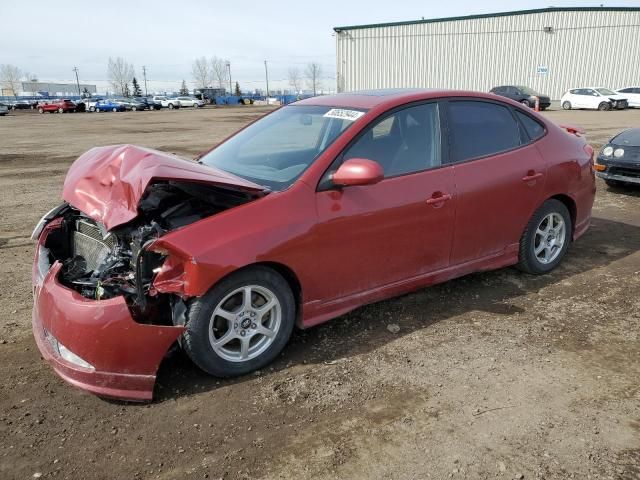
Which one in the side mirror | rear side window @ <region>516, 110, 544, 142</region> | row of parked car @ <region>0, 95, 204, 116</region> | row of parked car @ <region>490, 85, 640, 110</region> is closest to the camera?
the side mirror

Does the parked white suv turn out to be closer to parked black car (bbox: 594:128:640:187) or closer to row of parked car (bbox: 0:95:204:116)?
row of parked car (bbox: 0:95:204:116)

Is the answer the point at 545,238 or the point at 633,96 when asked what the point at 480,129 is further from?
Result: the point at 633,96

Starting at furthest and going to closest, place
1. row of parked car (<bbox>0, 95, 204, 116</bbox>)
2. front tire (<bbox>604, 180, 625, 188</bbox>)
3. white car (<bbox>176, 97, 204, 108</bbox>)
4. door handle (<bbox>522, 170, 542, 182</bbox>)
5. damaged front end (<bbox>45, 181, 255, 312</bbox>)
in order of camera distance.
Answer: white car (<bbox>176, 97, 204, 108</bbox>)
row of parked car (<bbox>0, 95, 204, 116</bbox>)
front tire (<bbox>604, 180, 625, 188</bbox>)
door handle (<bbox>522, 170, 542, 182</bbox>)
damaged front end (<bbox>45, 181, 255, 312</bbox>)

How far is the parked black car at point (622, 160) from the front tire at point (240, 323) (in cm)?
672

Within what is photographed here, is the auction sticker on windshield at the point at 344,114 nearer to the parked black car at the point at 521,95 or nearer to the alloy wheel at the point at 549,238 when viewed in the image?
the alloy wheel at the point at 549,238

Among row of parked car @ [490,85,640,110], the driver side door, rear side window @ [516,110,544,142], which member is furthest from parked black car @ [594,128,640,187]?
row of parked car @ [490,85,640,110]

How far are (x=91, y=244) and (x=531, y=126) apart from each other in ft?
12.0

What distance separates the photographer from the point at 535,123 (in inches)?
183

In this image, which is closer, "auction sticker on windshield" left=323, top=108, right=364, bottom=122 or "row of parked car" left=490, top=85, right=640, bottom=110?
"auction sticker on windshield" left=323, top=108, right=364, bottom=122

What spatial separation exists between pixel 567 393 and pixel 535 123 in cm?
256

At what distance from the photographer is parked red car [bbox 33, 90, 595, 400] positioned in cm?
288

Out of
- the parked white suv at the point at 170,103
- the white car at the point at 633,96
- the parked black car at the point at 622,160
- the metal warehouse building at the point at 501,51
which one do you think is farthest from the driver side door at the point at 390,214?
the parked white suv at the point at 170,103

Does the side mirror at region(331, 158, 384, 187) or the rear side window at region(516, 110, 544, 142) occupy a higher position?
the rear side window at region(516, 110, 544, 142)

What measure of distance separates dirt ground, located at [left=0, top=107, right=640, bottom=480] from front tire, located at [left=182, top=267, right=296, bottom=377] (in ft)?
0.44
